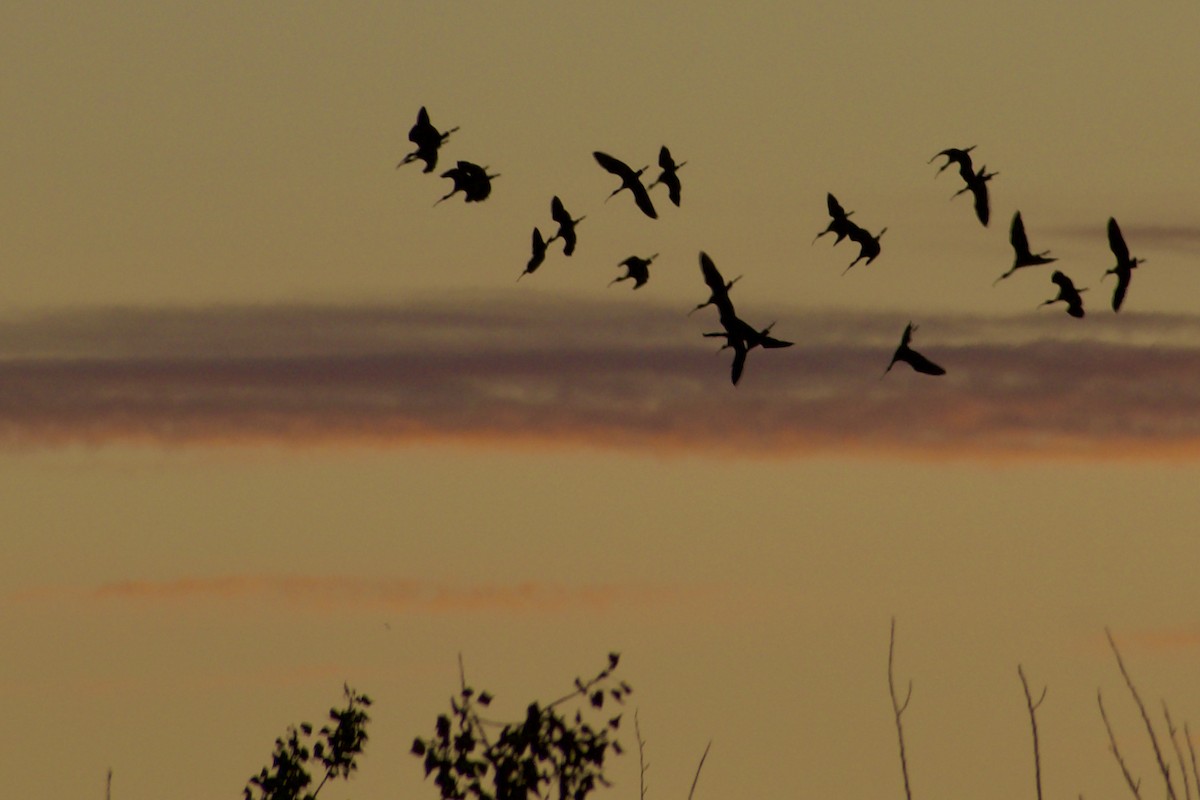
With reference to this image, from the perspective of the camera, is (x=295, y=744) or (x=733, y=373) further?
(x=295, y=744)

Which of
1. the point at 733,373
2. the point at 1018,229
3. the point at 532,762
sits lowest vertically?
the point at 532,762

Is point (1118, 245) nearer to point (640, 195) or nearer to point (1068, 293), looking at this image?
point (1068, 293)

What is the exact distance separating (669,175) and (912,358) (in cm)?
652

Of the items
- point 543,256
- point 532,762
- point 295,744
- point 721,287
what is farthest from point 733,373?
point 295,744

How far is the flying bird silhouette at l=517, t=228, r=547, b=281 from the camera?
115ft

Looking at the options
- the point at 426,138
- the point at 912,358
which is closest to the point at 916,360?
the point at 912,358

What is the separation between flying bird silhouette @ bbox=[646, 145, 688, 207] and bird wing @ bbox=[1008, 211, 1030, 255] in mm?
6627

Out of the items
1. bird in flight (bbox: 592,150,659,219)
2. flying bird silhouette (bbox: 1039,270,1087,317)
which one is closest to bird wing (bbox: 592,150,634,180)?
bird in flight (bbox: 592,150,659,219)

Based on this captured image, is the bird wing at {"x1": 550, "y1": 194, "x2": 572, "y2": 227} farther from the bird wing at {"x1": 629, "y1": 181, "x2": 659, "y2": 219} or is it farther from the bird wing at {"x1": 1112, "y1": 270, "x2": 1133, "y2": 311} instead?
the bird wing at {"x1": 1112, "y1": 270, "x2": 1133, "y2": 311}

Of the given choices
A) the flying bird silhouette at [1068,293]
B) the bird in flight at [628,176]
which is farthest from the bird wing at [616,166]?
the flying bird silhouette at [1068,293]

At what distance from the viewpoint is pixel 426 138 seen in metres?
37.6

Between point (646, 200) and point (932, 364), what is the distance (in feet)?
21.9

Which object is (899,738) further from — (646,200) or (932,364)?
(646,200)

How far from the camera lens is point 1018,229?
111ft
